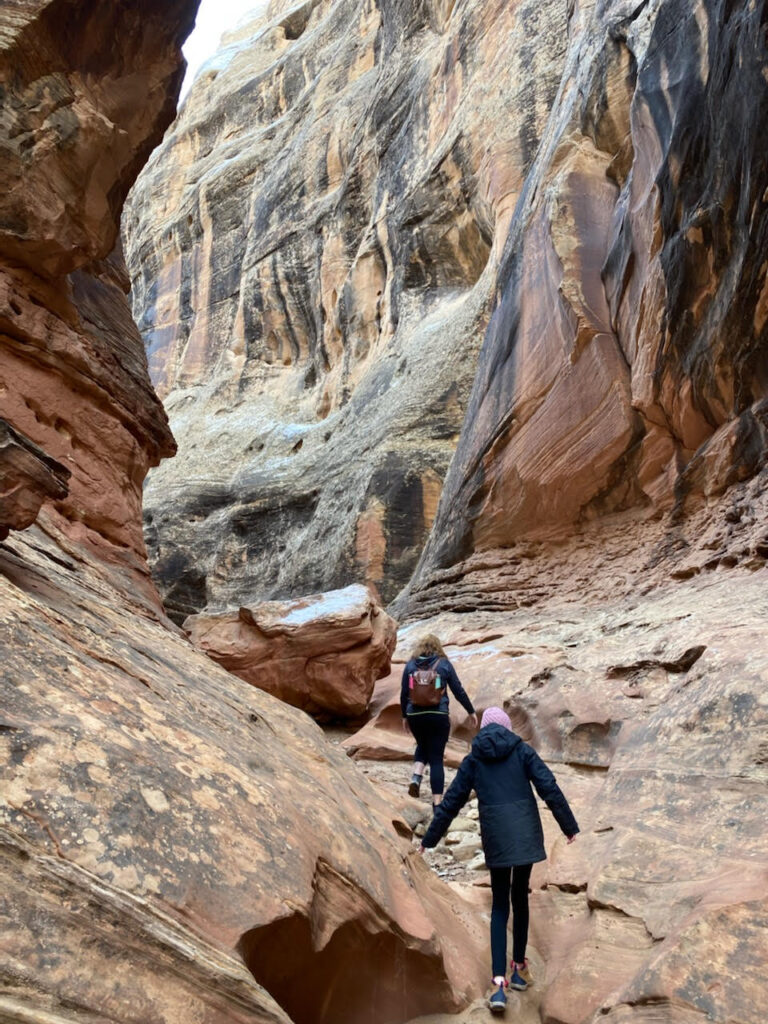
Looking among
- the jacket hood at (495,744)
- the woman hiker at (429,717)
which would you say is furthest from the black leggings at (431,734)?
the jacket hood at (495,744)

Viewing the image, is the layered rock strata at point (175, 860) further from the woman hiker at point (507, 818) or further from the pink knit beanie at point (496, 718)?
the pink knit beanie at point (496, 718)

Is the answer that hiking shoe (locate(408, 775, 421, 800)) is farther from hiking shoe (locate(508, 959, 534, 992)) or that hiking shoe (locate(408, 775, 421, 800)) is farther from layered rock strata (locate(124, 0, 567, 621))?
layered rock strata (locate(124, 0, 567, 621))

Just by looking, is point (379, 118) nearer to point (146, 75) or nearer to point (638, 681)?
point (146, 75)

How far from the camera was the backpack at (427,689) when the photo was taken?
7.36 metres

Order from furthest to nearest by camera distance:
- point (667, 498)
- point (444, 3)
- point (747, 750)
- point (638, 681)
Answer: point (444, 3) < point (667, 498) < point (638, 681) < point (747, 750)

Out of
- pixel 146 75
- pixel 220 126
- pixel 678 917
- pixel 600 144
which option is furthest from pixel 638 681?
pixel 220 126

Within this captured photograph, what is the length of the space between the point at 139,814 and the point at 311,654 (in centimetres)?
812

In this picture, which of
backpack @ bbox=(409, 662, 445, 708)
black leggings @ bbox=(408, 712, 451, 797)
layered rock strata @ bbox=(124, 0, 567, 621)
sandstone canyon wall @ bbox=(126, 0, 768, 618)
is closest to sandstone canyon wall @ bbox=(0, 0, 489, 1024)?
backpack @ bbox=(409, 662, 445, 708)

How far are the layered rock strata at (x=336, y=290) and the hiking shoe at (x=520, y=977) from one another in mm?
15216

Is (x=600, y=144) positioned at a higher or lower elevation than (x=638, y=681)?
higher

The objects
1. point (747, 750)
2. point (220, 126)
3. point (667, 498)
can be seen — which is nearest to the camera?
point (747, 750)

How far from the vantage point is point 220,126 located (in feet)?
159

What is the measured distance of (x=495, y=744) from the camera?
470 cm

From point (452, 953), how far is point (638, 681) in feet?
13.8
